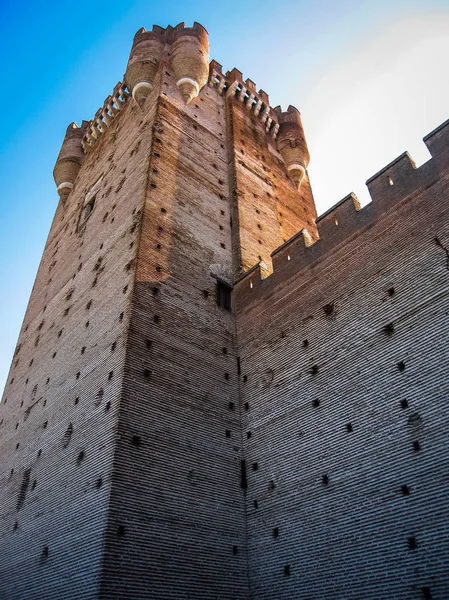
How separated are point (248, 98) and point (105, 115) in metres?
6.58

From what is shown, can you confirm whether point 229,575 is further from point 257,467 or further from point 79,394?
point 79,394

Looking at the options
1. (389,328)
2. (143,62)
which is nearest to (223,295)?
(389,328)

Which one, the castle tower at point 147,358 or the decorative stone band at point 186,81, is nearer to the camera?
the castle tower at point 147,358

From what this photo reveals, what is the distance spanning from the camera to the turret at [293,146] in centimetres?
2161

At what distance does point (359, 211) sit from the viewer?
11305mm

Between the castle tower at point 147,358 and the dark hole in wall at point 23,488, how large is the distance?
49mm

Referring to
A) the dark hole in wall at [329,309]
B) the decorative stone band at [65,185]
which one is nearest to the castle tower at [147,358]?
the decorative stone band at [65,185]

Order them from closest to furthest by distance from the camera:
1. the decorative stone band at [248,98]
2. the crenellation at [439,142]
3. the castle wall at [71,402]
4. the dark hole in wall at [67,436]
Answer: the castle wall at [71,402] < the crenellation at [439,142] < the dark hole in wall at [67,436] < the decorative stone band at [248,98]

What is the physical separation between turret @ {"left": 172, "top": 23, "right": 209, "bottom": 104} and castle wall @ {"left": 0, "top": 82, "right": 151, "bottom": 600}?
226 cm

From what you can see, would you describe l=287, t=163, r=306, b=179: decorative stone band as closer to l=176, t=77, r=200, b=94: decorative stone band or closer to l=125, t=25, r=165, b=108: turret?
l=176, t=77, r=200, b=94: decorative stone band

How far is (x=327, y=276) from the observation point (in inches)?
443

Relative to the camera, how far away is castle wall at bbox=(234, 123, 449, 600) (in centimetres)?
752

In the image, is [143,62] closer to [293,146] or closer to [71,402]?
[293,146]

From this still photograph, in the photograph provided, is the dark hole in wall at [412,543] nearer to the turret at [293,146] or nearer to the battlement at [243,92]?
the turret at [293,146]
